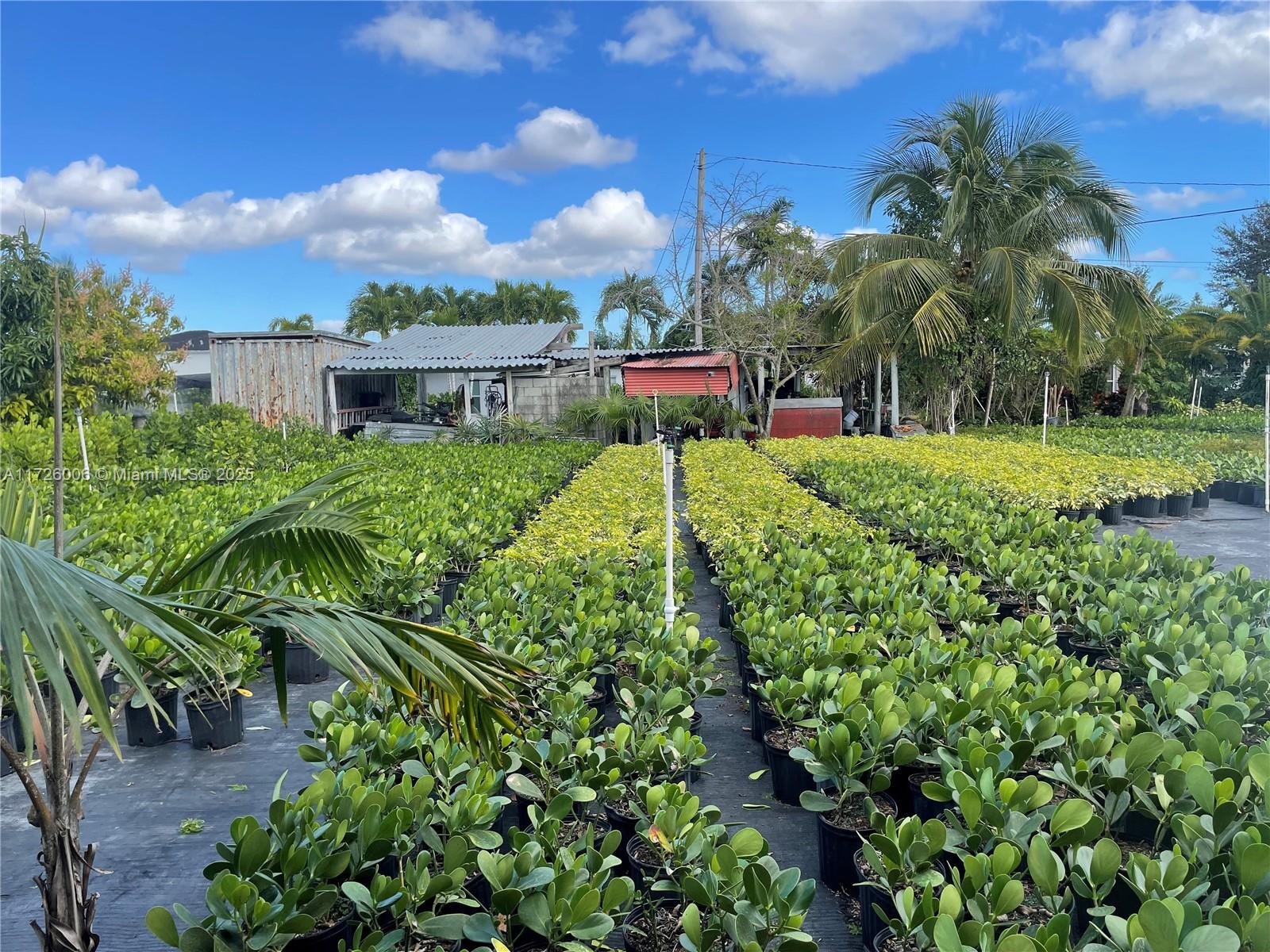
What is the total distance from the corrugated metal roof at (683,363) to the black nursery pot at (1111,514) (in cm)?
1193

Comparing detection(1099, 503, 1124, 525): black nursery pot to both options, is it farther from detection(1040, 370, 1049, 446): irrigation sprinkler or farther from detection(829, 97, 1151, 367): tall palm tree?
detection(829, 97, 1151, 367): tall palm tree

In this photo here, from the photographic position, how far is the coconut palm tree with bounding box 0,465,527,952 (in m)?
1.53

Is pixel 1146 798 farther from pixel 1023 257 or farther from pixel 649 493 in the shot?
pixel 1023 257

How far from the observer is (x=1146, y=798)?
301 centimetres

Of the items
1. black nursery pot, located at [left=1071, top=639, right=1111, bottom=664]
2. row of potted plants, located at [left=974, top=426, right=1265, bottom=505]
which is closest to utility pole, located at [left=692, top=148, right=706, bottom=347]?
row of potted plants, located at [left=974, top=426, right=1265, bottom=505]

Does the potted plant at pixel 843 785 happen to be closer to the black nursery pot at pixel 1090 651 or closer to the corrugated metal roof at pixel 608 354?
the black nursery pot at pixel 1090 651

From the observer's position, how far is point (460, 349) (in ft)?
81.9

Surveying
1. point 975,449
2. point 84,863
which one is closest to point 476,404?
point 975,449

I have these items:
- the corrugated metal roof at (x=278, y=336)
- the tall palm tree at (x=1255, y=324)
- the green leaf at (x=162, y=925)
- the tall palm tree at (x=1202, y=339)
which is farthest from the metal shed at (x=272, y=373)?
the tall palm tree at (x=1255, y=324)

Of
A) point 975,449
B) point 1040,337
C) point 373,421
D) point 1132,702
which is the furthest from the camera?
point 373,421

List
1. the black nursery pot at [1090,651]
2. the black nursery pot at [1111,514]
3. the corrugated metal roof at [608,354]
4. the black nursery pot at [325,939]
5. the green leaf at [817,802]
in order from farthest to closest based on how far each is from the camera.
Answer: the corrugated metal roof at [608,354] → the black nursery pot at [1111,514] → the black nursery pot at [1090,651] → the green leaf at [817,802] → the black nursery pot at [325,939]

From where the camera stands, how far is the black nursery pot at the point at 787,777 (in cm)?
405

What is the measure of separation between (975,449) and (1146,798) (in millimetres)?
12850

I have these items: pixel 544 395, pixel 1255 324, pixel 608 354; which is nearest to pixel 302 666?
pixel 544 395
